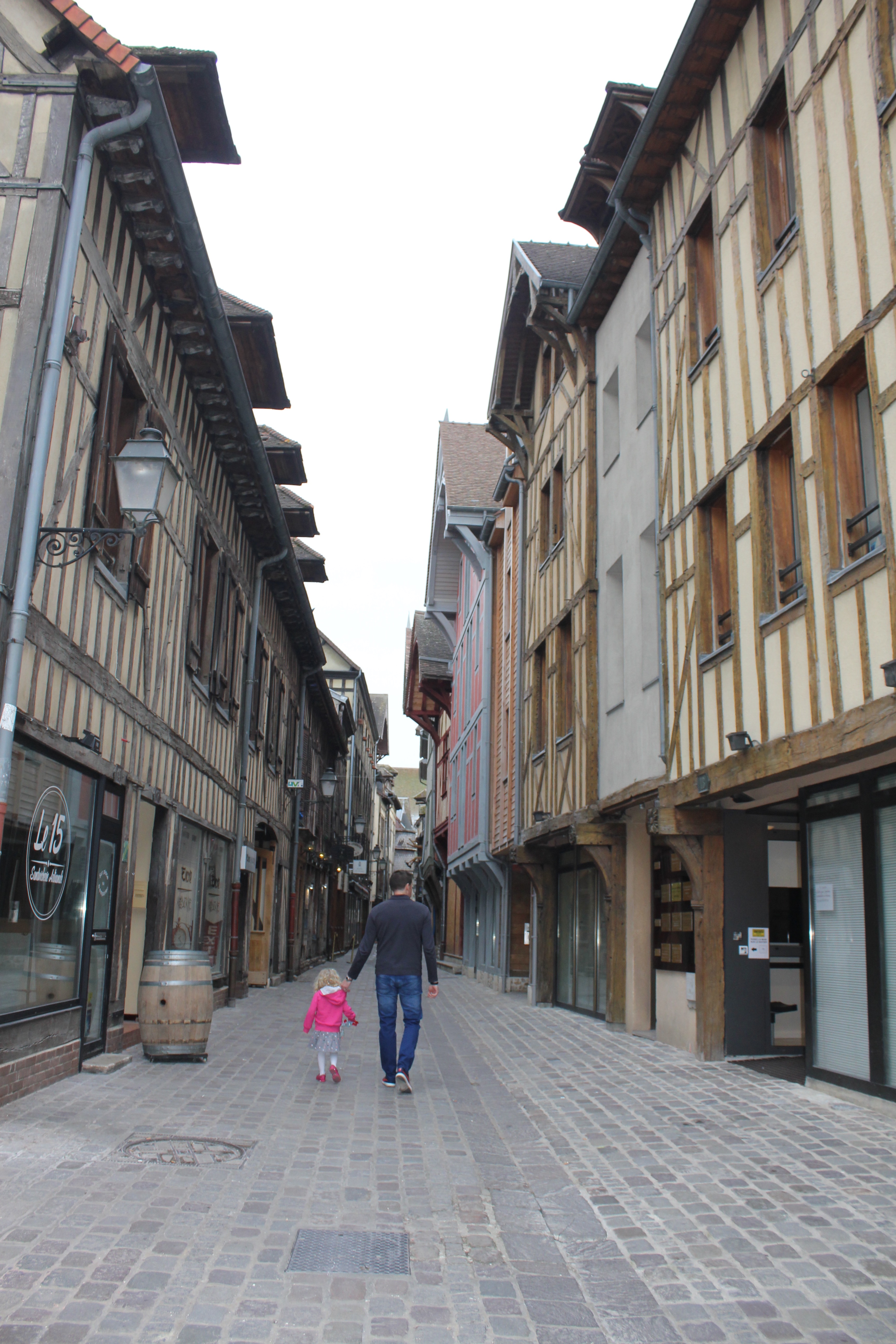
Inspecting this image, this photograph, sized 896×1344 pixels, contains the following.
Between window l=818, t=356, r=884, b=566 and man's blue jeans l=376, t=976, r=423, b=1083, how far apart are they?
4086 mm

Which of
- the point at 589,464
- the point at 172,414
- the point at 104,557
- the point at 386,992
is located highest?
the point at 589,464

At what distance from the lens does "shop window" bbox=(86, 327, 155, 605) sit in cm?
791

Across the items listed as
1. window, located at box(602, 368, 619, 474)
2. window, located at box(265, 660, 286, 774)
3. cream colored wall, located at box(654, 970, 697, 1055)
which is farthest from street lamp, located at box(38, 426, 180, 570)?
window, located at box(265, 660, 286, 774)

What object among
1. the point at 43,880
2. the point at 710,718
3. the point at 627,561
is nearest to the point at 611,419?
the point at 627,561

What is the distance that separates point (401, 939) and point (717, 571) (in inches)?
168

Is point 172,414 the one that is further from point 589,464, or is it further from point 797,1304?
point 797,1304

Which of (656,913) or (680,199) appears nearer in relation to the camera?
(680,199)

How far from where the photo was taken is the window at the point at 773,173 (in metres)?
8.51

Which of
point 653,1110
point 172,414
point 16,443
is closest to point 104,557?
point 16,443

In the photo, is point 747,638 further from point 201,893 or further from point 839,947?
point 201,893

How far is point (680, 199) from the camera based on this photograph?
10.7m

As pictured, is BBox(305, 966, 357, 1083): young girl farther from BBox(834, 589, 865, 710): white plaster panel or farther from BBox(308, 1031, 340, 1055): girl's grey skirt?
BBox(834, 589, 865, 710): white plaster panel

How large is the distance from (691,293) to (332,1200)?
27.7 feet

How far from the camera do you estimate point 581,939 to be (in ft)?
47.8
